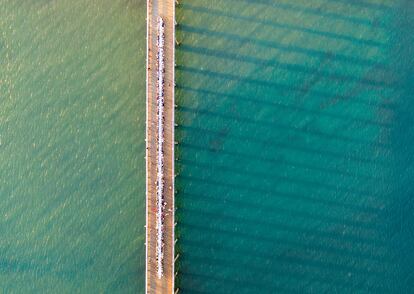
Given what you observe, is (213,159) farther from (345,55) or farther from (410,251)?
(410,251)

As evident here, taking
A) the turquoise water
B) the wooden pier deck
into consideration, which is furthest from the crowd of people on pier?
the turquoise water

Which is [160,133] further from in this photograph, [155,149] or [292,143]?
[292,143]

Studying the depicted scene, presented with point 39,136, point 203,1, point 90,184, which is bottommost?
point 90,184

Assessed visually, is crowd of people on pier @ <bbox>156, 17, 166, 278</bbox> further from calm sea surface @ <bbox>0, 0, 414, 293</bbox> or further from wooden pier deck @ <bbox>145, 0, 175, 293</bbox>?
calm sea surface @ <bbox>0, 0, 414, 293</bbox>

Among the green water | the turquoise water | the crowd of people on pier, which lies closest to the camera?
the crowd of people on pier

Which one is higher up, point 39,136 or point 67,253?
point 39,136

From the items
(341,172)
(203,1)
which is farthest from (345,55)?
(203,1)

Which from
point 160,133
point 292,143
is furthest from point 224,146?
point 292,143

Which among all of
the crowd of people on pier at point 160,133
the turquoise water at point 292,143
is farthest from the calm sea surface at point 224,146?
the crowd of people on pier at point 160,133
